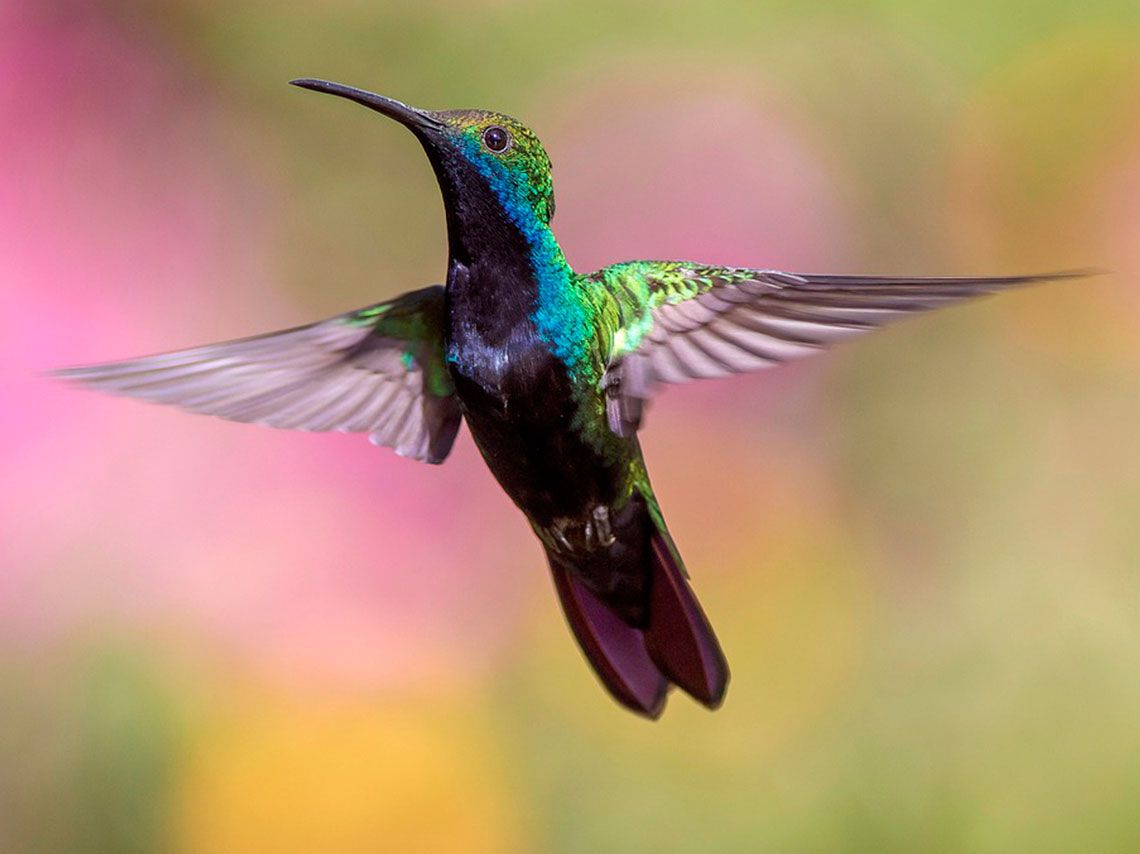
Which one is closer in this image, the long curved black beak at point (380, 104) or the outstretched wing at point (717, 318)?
the long curved black beak at point (380, 104)

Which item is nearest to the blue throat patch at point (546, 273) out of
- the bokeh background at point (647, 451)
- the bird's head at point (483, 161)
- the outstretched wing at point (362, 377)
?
the bird's head at point (483, 161)

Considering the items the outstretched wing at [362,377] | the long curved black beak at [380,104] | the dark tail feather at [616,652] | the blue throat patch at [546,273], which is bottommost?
the dark tail feather at [616,652]

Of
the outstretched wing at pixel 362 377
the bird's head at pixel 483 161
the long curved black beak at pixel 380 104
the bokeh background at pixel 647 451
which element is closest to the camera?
the long curved black beak at pixel 380 104

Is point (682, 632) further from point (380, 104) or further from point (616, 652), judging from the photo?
point (380, 104)

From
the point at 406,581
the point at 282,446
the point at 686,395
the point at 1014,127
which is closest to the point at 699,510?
the point at 686,395

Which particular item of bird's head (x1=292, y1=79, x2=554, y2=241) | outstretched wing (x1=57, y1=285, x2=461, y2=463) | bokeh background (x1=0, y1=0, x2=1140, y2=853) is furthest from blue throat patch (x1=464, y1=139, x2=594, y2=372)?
bokeh background (x1=0, y1=0, x2=1140, y2=853)

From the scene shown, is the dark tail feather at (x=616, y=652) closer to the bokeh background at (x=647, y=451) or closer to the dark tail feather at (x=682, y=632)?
the dark tail feather at (x=682, y=632)

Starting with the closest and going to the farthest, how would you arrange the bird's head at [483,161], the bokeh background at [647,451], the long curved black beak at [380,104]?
the long curved black beak at [380,104]
the bird's head at [483,161]
the bokeh background at [647,451]

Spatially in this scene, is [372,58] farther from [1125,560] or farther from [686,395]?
[1125,560]
